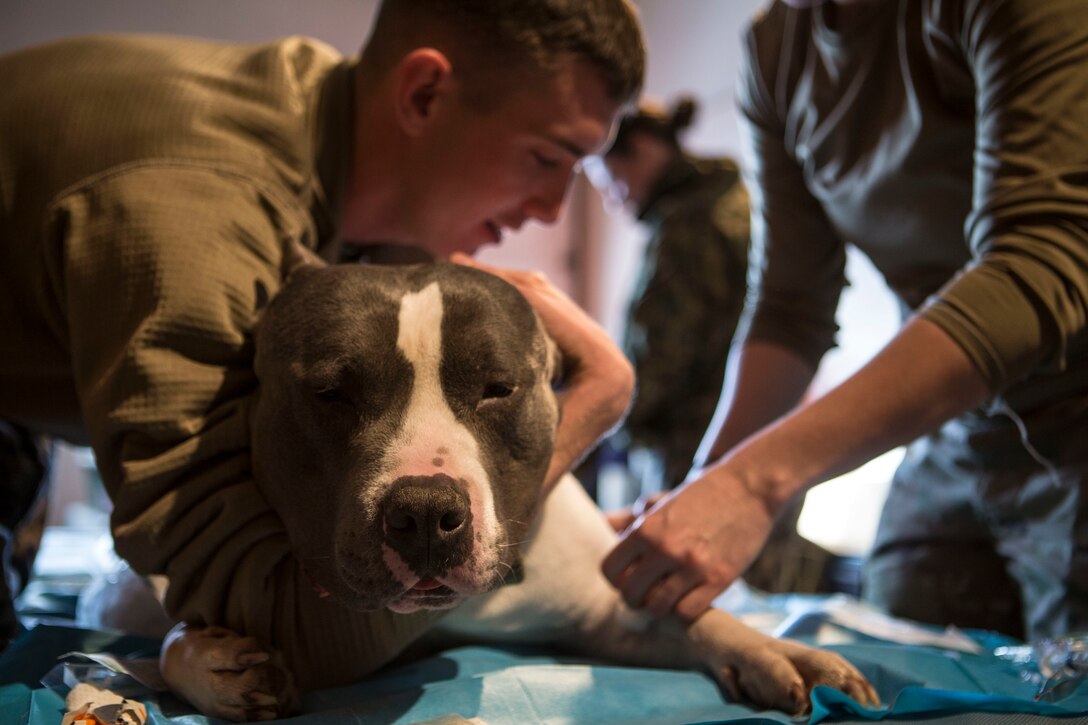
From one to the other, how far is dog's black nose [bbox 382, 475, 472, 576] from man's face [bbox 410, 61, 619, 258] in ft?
2.33

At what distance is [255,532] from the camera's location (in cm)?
101

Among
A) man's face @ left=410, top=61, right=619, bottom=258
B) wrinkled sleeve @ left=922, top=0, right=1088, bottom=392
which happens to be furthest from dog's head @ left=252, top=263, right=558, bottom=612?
wrinkled sleeve @ left=922, top=0, right=1088, bottom=392

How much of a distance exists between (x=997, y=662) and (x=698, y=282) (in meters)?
1.99

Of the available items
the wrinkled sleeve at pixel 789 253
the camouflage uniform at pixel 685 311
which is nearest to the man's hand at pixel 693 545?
the wrinkled sleeve at pixel 789 253

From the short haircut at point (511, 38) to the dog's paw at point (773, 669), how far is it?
34.6 inches

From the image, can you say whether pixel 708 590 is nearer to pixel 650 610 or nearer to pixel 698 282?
pixel 650 610

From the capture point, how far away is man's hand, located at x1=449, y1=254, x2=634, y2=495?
120 centimetres

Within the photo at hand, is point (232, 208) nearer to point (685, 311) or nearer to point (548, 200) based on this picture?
point (548, 200)

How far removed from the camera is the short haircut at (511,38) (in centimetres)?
141

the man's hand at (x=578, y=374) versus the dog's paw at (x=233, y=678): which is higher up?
the man's hand at (x=578, y=374)

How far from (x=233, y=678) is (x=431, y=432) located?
0.34 metres

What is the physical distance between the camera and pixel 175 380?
3.26 ft

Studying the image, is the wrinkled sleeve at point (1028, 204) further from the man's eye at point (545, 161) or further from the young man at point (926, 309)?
the man's eye at point (545, 161)

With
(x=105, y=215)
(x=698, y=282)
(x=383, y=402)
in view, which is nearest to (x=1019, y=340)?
(x=383, y=402)
